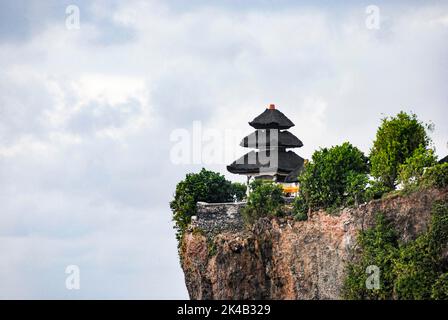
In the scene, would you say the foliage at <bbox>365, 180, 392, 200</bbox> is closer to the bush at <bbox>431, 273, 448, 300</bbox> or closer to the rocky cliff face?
the rocky cliff face

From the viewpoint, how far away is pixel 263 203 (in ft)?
322

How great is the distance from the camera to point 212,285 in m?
98.3

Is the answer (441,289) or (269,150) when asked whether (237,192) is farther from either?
(441,289)

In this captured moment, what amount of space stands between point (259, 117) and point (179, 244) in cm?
1027

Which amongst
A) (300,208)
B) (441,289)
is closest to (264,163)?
(300,208)

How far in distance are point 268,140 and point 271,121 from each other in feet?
4.21

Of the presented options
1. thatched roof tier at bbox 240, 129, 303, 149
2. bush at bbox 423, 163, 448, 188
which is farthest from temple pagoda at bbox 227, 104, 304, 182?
bush at bbox 423, 163, 448, 188

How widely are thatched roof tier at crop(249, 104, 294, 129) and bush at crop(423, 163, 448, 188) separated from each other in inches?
606

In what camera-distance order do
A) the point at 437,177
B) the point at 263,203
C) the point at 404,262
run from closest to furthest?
the point at 404,262, the point at 437,177, the point at 263,203

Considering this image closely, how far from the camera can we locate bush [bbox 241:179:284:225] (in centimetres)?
9788

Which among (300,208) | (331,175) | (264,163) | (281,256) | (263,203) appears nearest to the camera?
(331,175)
